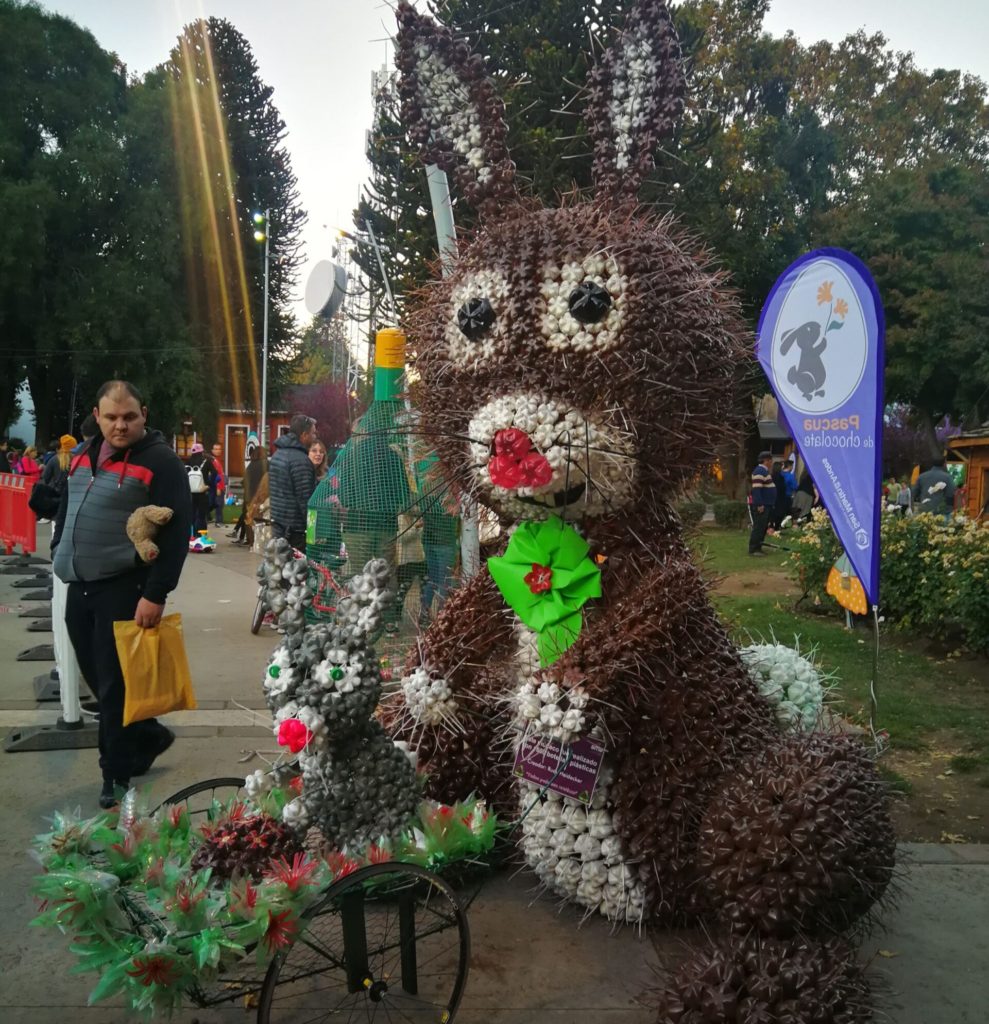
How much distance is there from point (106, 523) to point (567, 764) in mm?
2045

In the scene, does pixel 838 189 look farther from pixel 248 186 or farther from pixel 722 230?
pixel 248 186

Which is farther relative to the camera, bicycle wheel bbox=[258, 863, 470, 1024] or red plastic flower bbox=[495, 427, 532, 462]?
red plastic flower bbox=[495, 427, 532, 462]

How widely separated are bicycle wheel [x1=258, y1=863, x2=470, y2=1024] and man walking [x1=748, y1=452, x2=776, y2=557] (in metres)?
11.3

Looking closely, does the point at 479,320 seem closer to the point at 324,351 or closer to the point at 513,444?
the point at 513,444

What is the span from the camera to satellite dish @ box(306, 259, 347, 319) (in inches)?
279

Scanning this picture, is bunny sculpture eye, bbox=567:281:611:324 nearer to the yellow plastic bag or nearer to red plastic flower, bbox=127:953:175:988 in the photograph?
red plastic flower, bbox=127:953:175:988

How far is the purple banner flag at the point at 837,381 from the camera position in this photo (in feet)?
8.80

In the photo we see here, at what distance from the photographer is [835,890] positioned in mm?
1984

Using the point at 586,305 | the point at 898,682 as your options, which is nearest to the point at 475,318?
the point at 586,305

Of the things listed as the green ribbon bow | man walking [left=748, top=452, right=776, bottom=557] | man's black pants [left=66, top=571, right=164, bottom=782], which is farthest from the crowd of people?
man's black pants [left=66, top=571, right=164, bottom=782]

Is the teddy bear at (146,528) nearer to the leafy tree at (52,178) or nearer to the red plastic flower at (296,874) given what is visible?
the red plastic flower at (296,874)

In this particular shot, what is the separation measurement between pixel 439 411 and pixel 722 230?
32.0ft

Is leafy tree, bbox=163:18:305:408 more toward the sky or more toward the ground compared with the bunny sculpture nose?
more toward the sky

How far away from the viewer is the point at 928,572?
6875 mm
